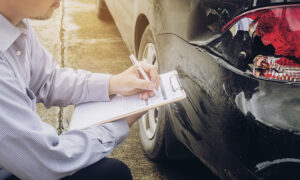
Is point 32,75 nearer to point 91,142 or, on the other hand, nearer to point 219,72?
point 91,142

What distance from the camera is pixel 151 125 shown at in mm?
2135

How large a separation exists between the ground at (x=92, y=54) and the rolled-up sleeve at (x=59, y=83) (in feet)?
2.67

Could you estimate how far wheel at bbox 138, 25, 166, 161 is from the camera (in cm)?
187

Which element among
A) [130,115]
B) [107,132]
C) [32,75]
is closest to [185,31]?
[130,115]

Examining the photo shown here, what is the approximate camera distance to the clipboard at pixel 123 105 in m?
1.28

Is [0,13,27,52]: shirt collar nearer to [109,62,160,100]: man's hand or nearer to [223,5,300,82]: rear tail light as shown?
[109,62,160,100]: man's hand

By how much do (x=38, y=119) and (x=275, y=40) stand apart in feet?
2.73

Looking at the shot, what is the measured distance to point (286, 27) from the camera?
101 cm

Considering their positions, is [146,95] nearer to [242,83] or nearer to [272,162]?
[242,83]

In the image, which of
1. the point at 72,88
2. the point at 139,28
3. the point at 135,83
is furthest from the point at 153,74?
the point at 139,28

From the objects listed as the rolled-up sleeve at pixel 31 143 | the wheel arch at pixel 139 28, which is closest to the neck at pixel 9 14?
the rolled-up sleeve at pixel 31 143

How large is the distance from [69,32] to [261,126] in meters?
3.88

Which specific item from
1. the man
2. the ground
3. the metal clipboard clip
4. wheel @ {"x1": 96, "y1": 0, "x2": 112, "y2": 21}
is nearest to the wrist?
the man

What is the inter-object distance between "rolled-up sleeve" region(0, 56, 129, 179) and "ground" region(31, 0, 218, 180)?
3.26 feet
